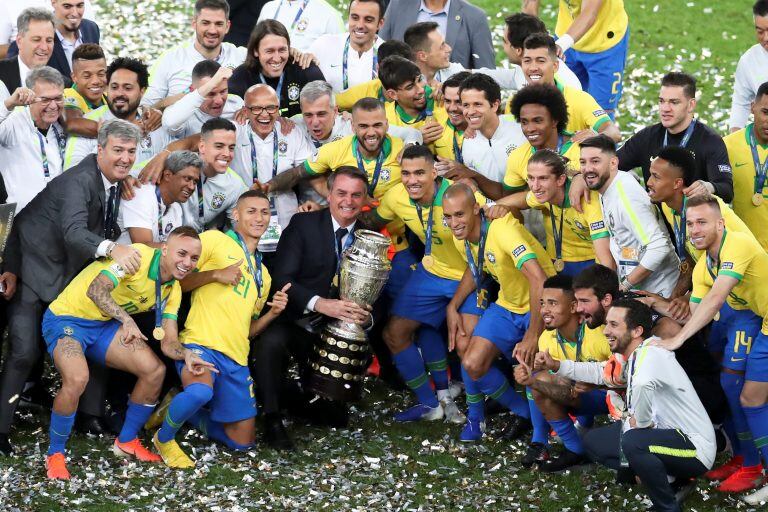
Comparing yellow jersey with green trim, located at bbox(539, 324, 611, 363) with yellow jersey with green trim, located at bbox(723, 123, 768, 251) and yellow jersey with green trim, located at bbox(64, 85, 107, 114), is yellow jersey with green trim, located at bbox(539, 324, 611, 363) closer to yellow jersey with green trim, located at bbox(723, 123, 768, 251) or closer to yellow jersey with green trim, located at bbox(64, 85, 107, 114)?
yellow jersey with green trim, located at bbox(723, 123, 768, 251)

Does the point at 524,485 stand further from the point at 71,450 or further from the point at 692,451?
the point at 71,450

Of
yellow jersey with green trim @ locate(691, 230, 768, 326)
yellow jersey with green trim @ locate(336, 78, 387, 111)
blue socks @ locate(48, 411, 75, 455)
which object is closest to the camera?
yellow jersey with green trim @ locate(691, 230, 768, 326)

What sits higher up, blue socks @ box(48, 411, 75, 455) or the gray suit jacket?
the gray suit jacket

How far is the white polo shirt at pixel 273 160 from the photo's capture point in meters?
12.3

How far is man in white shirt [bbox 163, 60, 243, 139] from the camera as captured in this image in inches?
479

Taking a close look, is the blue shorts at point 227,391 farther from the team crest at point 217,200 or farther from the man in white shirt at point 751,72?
the man in white shirt at point 751,72

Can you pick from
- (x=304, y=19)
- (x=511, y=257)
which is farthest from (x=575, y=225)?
(x=304, y=19)

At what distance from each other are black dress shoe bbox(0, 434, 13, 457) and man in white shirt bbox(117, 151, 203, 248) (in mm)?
1769

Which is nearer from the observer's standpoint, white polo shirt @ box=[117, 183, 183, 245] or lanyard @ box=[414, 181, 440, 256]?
white polo shirt @ box=[117, 183, 183, 245]

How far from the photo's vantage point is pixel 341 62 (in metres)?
13.3

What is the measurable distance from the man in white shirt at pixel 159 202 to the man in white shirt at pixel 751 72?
482 centimetres

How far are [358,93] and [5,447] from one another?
4.38 meters

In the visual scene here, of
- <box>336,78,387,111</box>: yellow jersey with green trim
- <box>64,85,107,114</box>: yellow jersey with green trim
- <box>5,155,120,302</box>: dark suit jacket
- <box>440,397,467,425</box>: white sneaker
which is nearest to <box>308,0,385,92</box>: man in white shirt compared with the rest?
<box>336,78,387,111</box>: yellow jersey with green trim

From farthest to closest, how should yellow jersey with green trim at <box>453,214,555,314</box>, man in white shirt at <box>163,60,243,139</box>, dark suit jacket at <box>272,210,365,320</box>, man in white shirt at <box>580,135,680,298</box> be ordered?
man in white shirt at <box>163,60,243,139</box> < dark suit jacket at <box>272,210,365,320</box> < yellow jersey with green trim at <box>453,214,555,314</box> < man in white shirt at <box>580,135,680,298</box>
